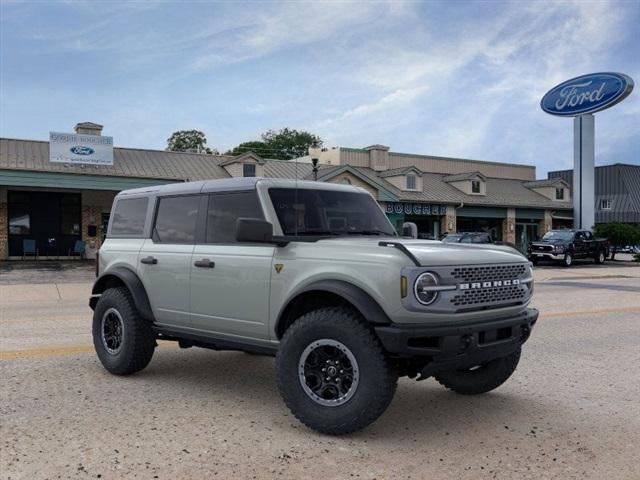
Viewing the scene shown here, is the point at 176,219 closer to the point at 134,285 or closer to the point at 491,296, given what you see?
the point at 134,285

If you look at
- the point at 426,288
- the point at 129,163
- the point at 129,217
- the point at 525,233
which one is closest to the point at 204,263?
the point at 129,217

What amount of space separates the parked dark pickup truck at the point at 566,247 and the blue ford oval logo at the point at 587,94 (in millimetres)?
9010

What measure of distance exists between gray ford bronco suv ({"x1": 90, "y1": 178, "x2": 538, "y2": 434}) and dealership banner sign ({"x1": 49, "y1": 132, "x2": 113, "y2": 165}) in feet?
80.7

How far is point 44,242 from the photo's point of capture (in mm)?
29938

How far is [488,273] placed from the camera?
473cm

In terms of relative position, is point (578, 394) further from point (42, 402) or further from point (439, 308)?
point (42, 402)

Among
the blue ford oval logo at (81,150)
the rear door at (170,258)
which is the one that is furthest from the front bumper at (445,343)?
the blue ford oval logo at (81,150)

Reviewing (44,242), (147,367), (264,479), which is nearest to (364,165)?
A: (44,242)

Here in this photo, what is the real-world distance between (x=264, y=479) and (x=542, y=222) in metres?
45.4

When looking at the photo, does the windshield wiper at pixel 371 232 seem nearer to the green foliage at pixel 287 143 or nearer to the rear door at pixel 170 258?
the rear door at pixel 170 258

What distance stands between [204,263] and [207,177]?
28.5m

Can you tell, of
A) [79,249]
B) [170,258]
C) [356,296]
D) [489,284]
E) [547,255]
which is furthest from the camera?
[547,255]

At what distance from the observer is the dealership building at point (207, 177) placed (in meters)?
28.8

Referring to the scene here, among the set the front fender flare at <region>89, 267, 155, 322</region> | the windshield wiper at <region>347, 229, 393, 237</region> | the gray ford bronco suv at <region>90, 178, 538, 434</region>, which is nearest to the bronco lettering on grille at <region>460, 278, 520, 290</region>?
the gray ford bronco suv at <region>90, 178, 538, 434</region>
